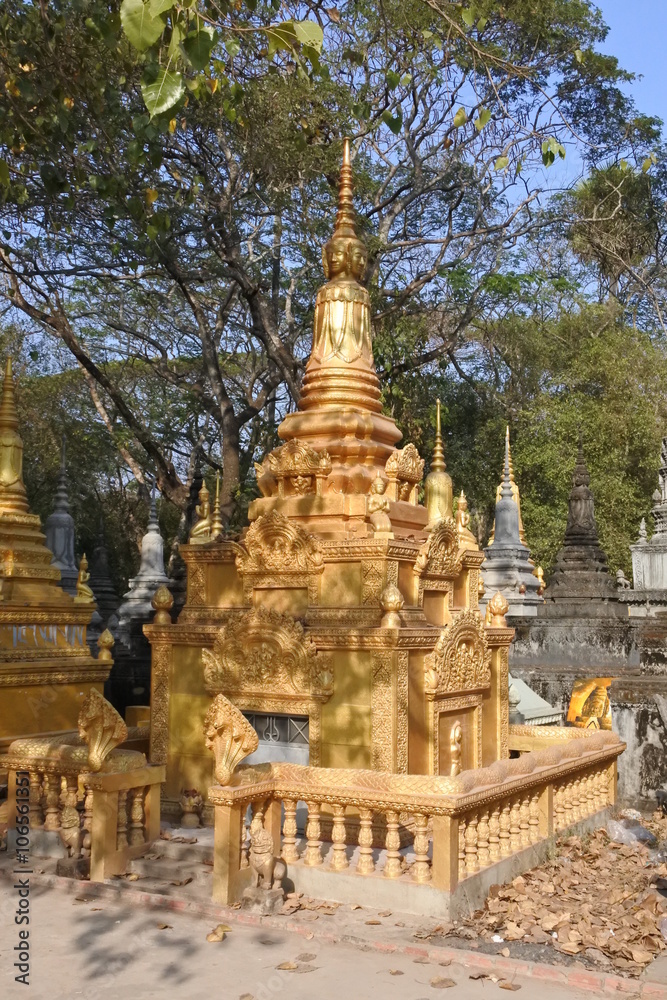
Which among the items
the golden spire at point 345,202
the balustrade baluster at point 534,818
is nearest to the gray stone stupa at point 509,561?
the golden spire at point 345,202

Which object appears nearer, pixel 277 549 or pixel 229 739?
pixel 229 739

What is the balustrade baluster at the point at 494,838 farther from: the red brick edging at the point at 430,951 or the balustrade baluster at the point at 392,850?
the red brick edging at the point at 430,951

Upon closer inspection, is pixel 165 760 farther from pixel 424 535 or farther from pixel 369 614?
pixel 424 535

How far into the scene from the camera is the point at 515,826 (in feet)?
28.7

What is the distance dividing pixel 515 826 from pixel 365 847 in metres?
1.68

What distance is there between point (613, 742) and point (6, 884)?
6.80 metres

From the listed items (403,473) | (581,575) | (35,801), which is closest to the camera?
(35,801)

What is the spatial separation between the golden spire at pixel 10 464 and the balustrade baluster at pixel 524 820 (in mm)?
6713

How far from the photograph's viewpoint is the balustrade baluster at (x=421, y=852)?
754 centimetres

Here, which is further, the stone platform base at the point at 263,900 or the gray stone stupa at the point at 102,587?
the gray stone stupa at the point at 102,587

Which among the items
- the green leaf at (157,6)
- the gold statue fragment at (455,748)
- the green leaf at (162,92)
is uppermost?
the green leaf at (157,6)

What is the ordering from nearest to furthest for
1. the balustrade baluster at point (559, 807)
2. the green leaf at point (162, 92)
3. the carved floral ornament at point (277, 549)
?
the green leaf at point (162, 92), the carved floral ornament at point (277, 549), the balustrade baluster at point (559, 807)

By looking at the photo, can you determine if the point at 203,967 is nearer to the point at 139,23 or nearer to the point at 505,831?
the point at 505,831

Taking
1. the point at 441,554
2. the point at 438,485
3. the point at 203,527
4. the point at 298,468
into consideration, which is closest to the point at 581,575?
the point at 438,485
